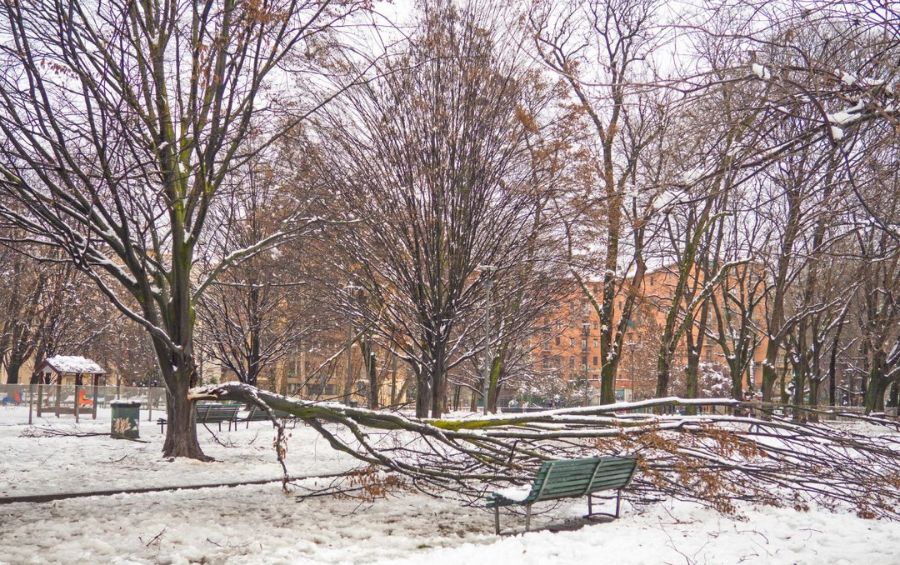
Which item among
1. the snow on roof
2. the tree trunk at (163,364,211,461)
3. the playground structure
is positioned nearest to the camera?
the tree trunk at (163,364,211,461)

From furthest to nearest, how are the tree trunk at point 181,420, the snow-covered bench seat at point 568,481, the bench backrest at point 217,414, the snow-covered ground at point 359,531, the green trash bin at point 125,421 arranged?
1. the bench backrest at point 217,414
2. the green trash bin at point 125,421
3. the tree trunk at point 181,420
4. the snow-covered bench seat at point 568,481
5. the snow-covered ground at point 359,531

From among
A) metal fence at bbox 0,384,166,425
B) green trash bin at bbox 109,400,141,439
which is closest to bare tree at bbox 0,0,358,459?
green trash bin at bbox 109,400,141,439

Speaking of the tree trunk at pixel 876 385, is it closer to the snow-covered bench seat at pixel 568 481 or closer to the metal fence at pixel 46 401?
the snow-covered bench seat at pixel 568 481

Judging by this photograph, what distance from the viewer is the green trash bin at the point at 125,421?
18.1 metres

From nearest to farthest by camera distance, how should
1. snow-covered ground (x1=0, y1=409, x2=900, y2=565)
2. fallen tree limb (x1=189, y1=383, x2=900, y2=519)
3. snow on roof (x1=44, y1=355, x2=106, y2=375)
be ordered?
snow-covered ground (x1=0, y1=409, x2=900, y2=565), fallen tree limb (x1=189, y1=383, x2=900, y2=519), snow on roof (x1=44, y1=355, x2=106, y2=375)

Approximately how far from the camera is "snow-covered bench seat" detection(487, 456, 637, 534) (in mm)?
8367

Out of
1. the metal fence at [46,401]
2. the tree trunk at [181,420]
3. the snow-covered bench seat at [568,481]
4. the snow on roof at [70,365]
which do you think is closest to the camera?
the snow-covered bench seat at [568,481]

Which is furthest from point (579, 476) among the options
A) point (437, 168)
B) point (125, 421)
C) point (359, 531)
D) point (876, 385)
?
point (876, 385)

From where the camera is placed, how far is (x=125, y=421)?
1833cm

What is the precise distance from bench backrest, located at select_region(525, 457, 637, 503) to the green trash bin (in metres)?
12.8

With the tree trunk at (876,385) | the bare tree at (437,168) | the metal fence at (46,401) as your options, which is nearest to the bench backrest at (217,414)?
the bare tree at (437,168)

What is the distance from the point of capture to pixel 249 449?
16.4 metres

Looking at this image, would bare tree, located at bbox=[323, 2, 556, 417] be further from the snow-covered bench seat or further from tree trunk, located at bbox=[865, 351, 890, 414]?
tree trunk, located at bbox=[865, 351, 890, 414]

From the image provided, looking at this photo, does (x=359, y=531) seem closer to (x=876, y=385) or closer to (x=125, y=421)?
(x=125, y=421)
